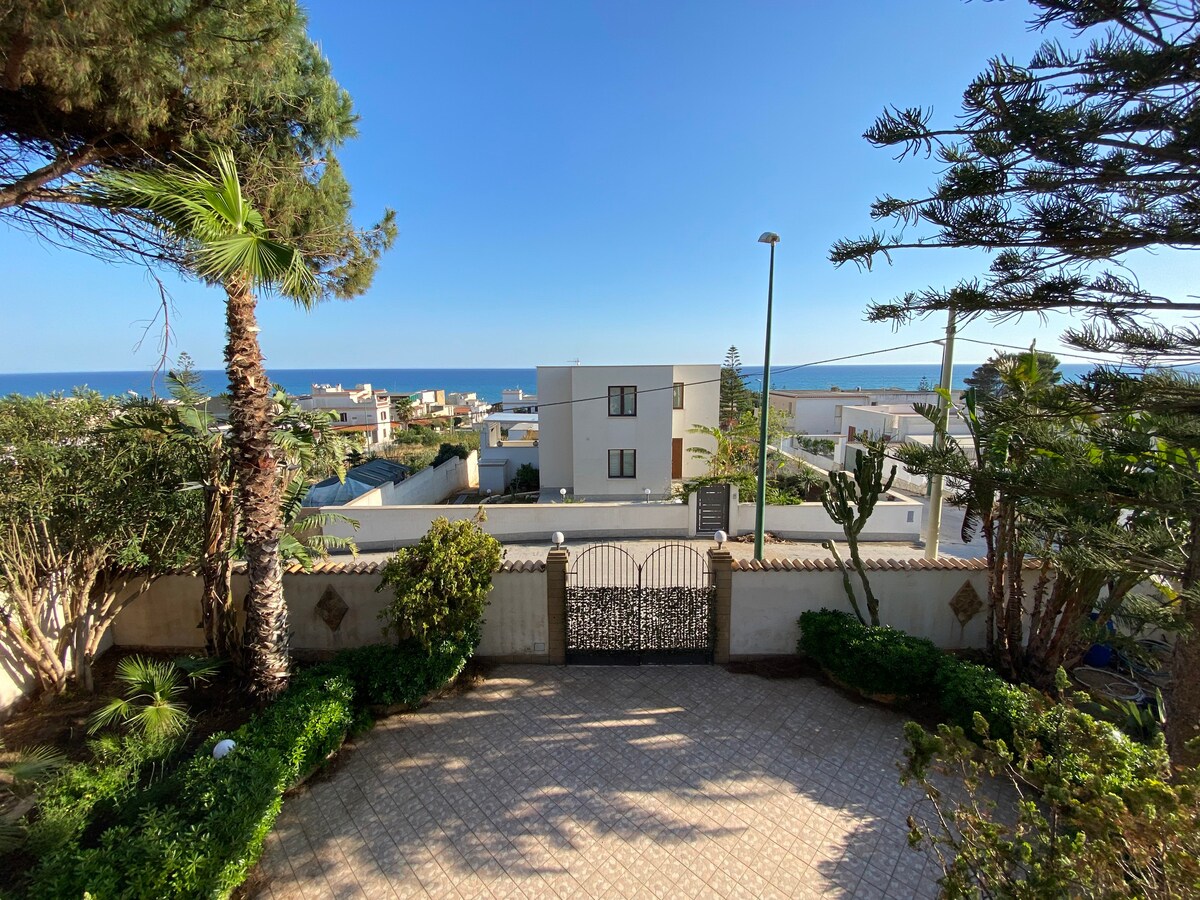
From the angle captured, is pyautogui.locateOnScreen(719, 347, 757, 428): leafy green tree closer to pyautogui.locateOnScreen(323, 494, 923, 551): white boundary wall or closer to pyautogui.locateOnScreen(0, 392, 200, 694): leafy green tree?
pyautogui.locateOnScreen(323, 494, 923, 551): white boundary wall

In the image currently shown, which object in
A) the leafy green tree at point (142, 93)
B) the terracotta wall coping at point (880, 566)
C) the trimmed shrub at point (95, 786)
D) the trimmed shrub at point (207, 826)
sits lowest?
the trimmed shrub at point (95, 786)

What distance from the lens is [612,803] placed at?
15.9 ft

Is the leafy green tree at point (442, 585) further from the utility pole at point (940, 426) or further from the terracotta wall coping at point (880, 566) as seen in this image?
the utility pole at point (940, 426)

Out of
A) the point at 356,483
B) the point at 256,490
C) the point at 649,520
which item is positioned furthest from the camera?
the point at 356,483

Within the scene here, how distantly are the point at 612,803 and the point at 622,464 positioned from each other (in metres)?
14.0

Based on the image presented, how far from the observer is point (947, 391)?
7.45 meters

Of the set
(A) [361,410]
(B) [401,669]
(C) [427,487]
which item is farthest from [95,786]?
(A) [361,410]

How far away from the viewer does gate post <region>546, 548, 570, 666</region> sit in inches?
284

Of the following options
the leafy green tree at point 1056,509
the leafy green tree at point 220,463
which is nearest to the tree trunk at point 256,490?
the leafy green tree at point 220,463

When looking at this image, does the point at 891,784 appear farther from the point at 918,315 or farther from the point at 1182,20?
the point at 1182,20

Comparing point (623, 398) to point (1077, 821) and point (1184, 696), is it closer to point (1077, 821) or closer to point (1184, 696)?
point (1184, 696)

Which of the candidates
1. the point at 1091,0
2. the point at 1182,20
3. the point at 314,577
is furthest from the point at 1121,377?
the point at 314,577

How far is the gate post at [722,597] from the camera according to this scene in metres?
7.30

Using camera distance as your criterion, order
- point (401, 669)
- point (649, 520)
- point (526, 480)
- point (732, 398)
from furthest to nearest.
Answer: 1. point (732, 398)
2. point (526, 480)
3. point (649, 520)
4. point (401, 669)
